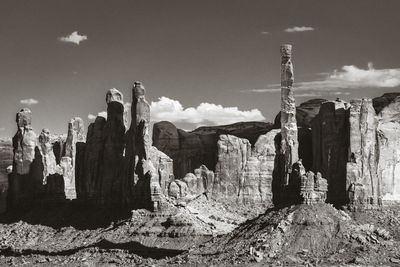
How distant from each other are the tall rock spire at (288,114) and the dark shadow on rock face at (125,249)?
25795 millimetres

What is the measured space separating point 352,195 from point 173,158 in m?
38.1

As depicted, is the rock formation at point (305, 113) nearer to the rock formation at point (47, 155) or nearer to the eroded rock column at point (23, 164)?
the rock formation at point (47, 155)

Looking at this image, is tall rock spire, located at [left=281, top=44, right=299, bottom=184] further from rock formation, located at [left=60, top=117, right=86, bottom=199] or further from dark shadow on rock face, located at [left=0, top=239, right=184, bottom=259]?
rock formation, located at [left=60, top=117, right=86, bottom=199]

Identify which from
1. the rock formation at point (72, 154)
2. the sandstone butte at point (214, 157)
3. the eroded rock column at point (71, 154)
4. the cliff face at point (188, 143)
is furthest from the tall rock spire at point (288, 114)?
the eroded rock column at point (71, 154)

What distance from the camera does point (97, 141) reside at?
415 ft

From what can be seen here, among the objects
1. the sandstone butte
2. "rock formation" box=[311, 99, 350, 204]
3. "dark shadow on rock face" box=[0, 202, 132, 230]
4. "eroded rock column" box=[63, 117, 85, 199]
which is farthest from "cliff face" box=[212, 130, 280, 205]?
"eroded rock column" box=[63, 117, 85, 199]

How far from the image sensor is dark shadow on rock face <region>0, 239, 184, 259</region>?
→ 3797 inches

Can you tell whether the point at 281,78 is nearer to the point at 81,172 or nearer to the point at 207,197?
the point at 207,197

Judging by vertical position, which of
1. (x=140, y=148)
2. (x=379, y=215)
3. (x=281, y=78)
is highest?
(x=281, y=78)

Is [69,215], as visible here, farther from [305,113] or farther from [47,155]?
[305,113]

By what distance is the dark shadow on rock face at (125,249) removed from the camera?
96.4 meters

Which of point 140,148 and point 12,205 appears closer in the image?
point 140,148

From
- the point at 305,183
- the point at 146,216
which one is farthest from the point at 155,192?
the point at 305,183

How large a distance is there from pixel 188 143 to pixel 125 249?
4470 cm
